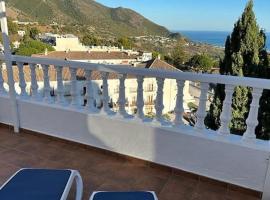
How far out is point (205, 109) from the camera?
8.33 ft

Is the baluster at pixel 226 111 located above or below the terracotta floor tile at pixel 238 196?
above

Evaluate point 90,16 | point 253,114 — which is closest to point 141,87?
point 253,114

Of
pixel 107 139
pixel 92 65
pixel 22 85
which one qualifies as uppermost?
pixel 92 65

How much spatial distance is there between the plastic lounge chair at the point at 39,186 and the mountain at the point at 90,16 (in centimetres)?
5228

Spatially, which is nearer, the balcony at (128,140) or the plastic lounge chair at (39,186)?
the plastic lounge chair at (39,186)

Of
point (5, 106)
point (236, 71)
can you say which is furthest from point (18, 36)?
point (5, 106)

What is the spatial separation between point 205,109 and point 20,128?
8.53 ft

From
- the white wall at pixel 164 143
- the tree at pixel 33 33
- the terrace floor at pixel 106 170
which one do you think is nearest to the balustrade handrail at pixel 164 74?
the white wall at pixel 164 143

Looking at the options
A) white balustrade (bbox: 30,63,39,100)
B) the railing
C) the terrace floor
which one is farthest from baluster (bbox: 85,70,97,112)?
white balustrade (bbox: 30,63,39,100)

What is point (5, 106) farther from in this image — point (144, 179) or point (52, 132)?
point (144, 179)

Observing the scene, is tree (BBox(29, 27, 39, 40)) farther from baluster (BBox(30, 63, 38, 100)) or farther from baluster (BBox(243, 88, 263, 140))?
baluster (BBox(243, 88, 263, 140))

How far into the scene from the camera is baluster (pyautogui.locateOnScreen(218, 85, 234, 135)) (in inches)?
93.1

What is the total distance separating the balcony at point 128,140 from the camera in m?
2.45

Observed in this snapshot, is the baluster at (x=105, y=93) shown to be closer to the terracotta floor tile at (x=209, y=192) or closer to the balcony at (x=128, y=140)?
the balcony at (x=128, y=140)
